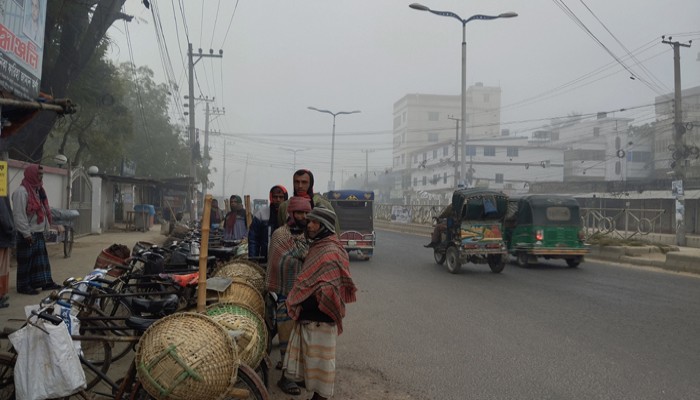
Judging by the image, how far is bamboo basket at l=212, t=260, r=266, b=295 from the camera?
5336 mm

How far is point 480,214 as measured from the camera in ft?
44.0

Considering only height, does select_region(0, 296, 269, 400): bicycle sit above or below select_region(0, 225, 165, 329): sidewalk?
above

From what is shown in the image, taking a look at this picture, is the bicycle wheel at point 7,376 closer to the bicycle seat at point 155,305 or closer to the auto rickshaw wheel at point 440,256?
the bicycle seat at point 155,305

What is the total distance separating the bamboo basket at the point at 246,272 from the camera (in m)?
5.34

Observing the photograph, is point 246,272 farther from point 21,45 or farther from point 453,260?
point 453,260

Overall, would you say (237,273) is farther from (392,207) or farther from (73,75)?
(392,207)

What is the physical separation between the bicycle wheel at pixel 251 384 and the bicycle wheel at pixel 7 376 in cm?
140

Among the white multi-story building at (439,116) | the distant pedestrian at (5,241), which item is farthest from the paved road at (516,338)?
the white multi-story building at (439,116)

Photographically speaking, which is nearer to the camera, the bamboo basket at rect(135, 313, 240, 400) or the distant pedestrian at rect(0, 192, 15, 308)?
the bamboo basket at rect(135, 313, 240, 400)

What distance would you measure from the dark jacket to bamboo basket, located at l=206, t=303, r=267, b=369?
4.51m

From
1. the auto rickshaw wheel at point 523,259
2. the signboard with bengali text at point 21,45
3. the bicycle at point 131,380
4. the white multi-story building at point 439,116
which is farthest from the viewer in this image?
the white multi-story building at point 439,116

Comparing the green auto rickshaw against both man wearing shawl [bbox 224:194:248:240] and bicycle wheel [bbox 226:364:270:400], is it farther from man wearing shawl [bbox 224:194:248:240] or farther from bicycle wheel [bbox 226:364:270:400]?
bicycle wheel [bbox 226:364:270:400]

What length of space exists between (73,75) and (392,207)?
34663mm

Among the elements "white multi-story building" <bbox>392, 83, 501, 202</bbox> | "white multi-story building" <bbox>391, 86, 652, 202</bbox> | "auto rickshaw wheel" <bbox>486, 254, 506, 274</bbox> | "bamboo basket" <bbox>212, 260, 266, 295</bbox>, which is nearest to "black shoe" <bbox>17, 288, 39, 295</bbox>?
"bamboo basket" <bbox>212, 260, 266, 295</bbox>
